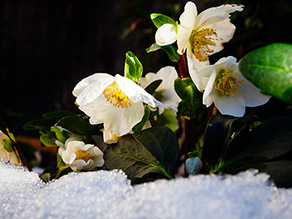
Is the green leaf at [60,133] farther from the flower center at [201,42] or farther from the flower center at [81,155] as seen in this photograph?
the flower center at [201,42]

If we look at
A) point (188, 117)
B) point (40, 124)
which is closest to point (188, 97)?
point (188, 117)

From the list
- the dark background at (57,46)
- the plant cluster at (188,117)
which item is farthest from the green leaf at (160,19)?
the dark background at (57,46)

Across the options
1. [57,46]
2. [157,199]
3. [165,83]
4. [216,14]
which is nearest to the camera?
[157,199]

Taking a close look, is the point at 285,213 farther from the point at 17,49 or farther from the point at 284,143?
the point at 17,49

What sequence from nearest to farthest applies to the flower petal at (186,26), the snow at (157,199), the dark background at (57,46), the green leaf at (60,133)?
the snow at (157,199) < the flower petal at (186,26) < the green leaf at (60,133) < the dark background at (57,46)

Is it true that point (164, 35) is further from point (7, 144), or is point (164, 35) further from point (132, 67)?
point (7, 144)

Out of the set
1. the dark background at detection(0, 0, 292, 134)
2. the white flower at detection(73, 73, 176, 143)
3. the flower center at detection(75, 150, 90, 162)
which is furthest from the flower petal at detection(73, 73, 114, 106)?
the dark background at detection(0, 0, 292, 134)
